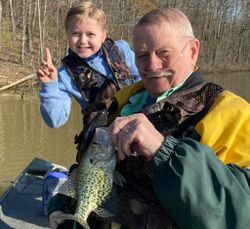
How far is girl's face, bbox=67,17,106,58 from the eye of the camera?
12.3 ft

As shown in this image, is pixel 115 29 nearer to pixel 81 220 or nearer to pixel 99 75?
pixel 99 75

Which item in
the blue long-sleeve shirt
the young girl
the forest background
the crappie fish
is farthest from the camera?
the forest background

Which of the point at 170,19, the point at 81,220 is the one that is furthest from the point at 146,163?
the point at 170,19

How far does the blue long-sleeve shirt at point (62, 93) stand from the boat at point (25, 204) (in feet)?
6.04

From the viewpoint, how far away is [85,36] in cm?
380

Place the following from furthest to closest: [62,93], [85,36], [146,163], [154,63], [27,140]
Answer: [27,140], [85,36], [62,93], [154,63], [146,163]

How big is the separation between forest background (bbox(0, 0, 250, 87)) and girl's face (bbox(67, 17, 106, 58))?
57.0 feet

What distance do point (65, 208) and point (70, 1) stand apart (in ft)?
90.7

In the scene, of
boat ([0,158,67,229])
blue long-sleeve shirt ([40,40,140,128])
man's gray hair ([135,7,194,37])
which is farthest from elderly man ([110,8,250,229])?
boat ([0,158,67,229])

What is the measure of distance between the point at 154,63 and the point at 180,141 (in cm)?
43

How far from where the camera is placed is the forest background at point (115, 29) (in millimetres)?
26172

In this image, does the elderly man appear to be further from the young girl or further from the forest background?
the forest background

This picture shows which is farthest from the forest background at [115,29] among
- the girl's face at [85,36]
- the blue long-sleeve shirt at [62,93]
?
the girl's face at [85,36]

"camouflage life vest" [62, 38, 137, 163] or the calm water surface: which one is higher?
"camouflage life vest" [62, 38, 137, 163]
